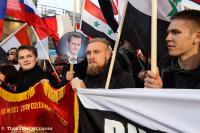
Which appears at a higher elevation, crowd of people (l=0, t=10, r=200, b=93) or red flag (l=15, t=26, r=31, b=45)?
red flag (l=15, t=26, r=31, b=45)

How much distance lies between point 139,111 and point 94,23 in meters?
4.95

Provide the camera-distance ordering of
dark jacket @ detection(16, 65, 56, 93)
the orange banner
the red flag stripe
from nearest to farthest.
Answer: the orange banner < dark jacket @ detection(16, 65, 56, 93) < the red flag stripe

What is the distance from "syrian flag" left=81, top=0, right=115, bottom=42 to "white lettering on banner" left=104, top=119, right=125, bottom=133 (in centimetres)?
409

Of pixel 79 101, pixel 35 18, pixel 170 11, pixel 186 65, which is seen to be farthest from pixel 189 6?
pixel 35 18

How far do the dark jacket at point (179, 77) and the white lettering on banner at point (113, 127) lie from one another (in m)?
0.52

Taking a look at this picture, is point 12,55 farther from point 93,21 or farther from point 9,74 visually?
point 9,74

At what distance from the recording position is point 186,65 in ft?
10.0

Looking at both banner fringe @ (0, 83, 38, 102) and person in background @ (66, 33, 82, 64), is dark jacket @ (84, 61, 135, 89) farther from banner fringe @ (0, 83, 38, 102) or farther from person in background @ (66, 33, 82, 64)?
banner fringe @ (0, 83, 38, 102)

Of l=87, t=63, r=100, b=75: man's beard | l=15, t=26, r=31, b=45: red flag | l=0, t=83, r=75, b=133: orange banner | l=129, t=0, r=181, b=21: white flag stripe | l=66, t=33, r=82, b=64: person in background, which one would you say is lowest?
l=0, t=83, r=75, b=133: orange banner

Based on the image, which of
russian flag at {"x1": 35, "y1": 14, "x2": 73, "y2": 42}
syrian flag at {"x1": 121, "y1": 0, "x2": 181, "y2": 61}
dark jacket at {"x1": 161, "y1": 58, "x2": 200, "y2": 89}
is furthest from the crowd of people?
russian flag at {"x1": 35, "y1": 14, "x2": 73, "y2": 42}

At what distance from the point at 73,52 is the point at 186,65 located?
1.64m

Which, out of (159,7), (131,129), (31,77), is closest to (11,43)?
(31,77)

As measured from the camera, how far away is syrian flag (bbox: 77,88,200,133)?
7.63 feet

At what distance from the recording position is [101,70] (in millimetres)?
4133
